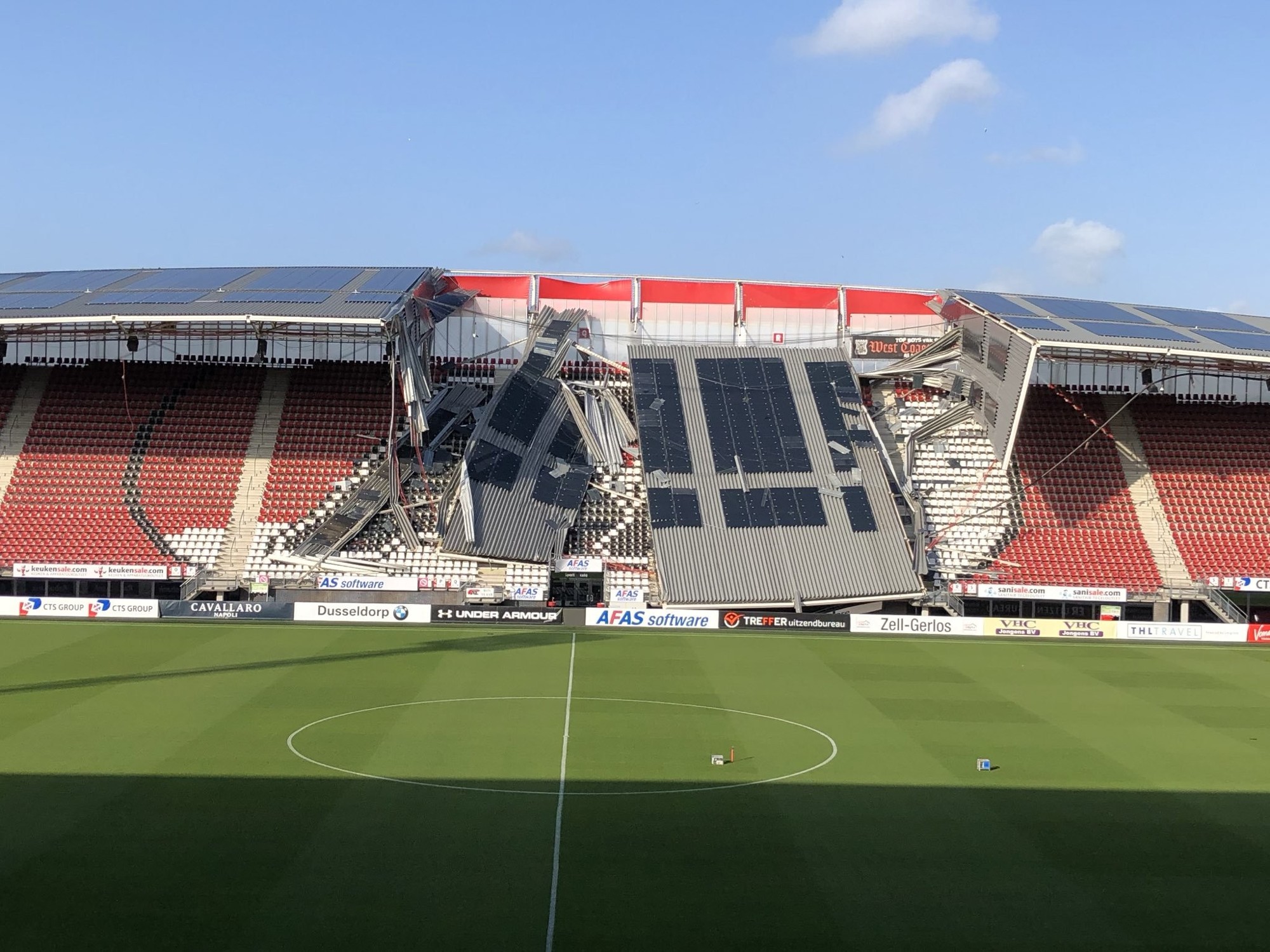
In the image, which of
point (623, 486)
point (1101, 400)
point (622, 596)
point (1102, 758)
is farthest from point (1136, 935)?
point (1101, 400)

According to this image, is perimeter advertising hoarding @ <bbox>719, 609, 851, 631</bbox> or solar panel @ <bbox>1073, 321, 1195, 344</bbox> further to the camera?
solar panel @ <bbox>1073, 321, 1195, 344</bbox>

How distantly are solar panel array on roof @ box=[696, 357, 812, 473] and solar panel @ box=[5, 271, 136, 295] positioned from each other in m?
25.3

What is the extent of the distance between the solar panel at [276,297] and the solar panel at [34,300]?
628cm

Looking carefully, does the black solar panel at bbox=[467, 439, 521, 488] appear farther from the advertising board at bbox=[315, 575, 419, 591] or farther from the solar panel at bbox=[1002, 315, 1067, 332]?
the solar panel at bbox=[1002, 315, 1067, 332]

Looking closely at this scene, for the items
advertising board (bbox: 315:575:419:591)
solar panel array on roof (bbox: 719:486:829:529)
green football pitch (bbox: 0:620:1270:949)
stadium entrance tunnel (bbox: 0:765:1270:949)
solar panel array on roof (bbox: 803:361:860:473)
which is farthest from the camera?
solar panel array on roof (bbox: 803:361:860:473)

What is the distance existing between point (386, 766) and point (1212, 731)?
18.9 meters

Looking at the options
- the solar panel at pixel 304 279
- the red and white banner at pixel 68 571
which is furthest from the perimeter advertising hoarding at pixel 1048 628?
the red and white banner at pixel 68 571

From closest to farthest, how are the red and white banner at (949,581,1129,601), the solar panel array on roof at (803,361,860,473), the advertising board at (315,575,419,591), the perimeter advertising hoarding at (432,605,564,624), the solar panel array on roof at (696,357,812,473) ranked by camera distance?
the perimeter advertising hoarding at (432,605,564,624)
the advertising board at (315,575,419,591)
the red and white banner at (949,581,1129,601)
the solar panel array on roof at (696,357,812,473)
the solar panel array on roof at (803,361,860,473)

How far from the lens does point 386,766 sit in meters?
23.5

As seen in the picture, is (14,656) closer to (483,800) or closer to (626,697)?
(626,697)

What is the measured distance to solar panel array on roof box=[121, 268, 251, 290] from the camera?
49.6 meters

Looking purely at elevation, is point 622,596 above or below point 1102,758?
above

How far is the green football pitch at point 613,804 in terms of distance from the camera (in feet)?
54.3

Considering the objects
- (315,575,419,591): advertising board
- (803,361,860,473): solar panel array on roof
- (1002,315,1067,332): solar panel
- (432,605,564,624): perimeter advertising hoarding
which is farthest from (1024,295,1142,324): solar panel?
(315,575,419,591): advertising board
